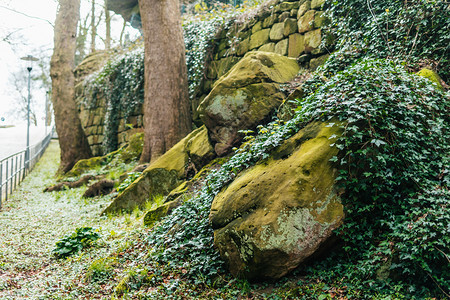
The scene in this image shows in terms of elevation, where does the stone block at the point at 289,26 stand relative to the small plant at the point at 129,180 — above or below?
above

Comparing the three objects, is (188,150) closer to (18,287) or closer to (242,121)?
(242,121)

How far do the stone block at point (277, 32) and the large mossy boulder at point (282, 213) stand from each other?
155 inches

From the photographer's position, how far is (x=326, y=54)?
611cm

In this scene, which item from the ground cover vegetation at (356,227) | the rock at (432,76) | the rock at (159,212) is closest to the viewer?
the ground cover vegetation at (356,227)

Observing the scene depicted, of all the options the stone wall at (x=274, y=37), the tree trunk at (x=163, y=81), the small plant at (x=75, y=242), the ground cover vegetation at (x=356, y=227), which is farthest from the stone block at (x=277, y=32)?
the small plant at (x=75, y=242)

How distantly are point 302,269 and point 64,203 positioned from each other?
6.54m

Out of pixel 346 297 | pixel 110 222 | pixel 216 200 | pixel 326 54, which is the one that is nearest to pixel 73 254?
pixel 110 222

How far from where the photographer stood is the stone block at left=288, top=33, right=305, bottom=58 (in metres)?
6.57

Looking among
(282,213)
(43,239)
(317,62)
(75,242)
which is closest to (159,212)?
(75,242)

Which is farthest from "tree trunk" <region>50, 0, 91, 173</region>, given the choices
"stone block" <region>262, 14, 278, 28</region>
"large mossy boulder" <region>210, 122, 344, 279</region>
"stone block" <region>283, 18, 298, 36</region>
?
"large mossy boulder" <region>210, 122, 344, 279</region>

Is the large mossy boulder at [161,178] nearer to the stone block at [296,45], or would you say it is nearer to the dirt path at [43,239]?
the dirt path at [43,239]

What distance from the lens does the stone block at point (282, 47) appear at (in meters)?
6.86

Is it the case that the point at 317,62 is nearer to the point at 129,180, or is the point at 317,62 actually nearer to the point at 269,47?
the point at 269,47

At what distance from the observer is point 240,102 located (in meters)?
5.26
